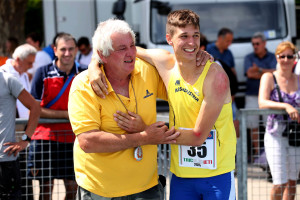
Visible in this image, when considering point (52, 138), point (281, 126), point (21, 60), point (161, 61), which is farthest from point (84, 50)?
point (161, 61)

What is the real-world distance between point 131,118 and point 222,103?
0.60 meters

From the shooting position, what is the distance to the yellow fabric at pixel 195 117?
3.49m

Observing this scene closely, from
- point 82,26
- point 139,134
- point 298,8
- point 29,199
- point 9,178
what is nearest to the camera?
point 139,134

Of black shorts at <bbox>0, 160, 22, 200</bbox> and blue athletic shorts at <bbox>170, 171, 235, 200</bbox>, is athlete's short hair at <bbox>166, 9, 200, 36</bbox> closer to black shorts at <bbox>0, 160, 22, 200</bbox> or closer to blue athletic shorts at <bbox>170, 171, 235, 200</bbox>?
blue athletic shorts at <bbox>170, 171, 235, 200</bbox>

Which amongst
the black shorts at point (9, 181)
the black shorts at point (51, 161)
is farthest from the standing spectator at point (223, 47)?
the black shorts at point (9, 181)

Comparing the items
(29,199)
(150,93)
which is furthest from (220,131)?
(29,199)

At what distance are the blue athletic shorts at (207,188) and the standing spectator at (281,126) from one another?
5.51 feet

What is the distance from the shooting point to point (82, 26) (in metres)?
10.9

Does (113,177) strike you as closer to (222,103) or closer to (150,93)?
(150,93)

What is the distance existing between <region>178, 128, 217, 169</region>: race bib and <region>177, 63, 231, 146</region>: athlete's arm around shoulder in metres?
0.10

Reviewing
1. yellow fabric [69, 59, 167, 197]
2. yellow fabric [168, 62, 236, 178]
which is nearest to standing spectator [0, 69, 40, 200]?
yellow fabric [69, 59, 167, 197]

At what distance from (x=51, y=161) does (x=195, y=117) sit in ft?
6.79

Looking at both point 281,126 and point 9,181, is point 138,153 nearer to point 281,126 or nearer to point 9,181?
point 9,181

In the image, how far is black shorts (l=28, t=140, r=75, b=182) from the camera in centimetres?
504
